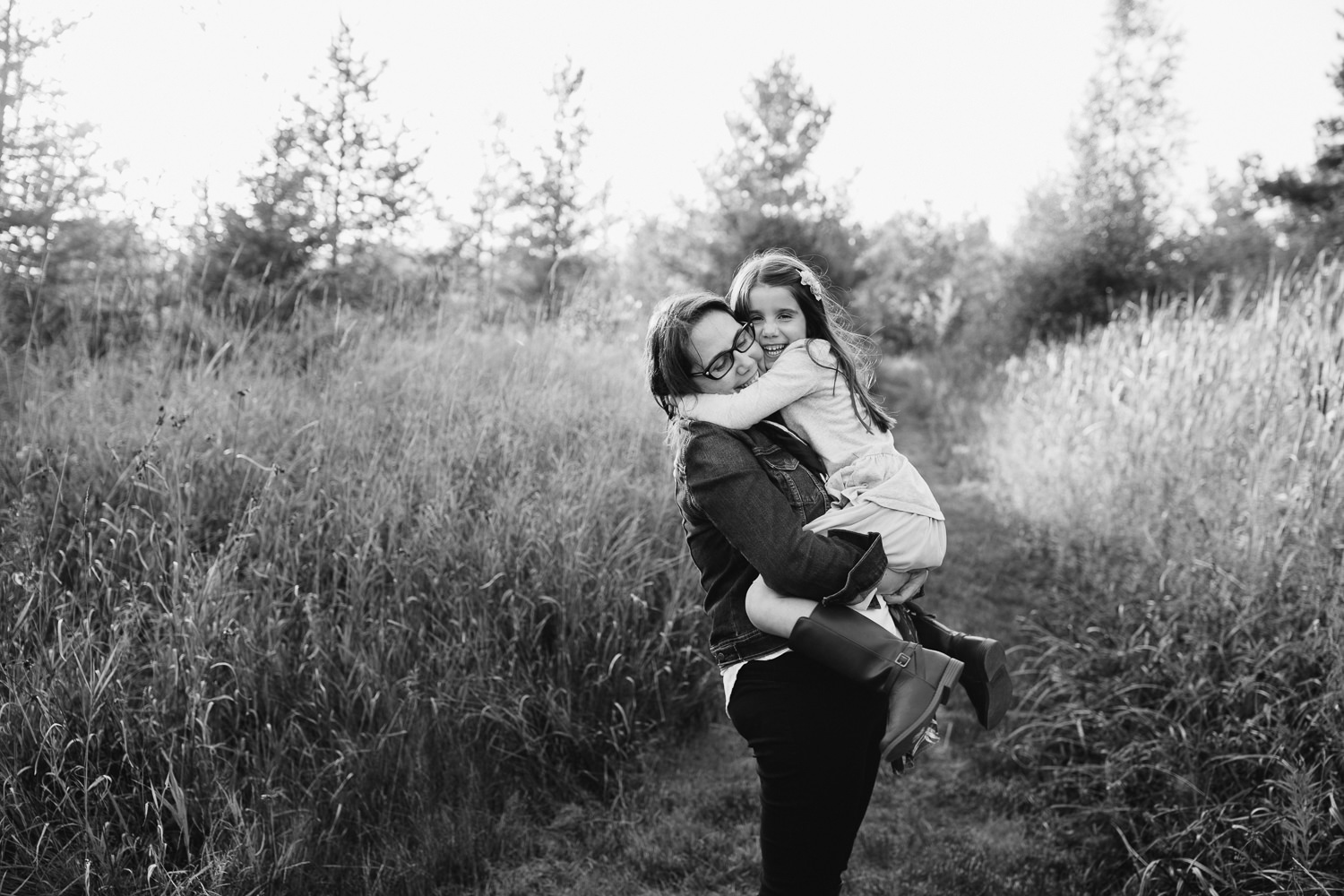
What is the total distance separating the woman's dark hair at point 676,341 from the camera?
1.71m

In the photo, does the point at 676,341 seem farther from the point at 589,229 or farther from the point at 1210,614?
the point at 589,229

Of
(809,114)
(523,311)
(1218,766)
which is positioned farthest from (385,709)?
(809,114)

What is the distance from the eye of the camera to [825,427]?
180 cm

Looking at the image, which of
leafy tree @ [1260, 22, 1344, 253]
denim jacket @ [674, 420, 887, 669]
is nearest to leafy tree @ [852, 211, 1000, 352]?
leafy tree @ [1260, 22, 1344, 253]

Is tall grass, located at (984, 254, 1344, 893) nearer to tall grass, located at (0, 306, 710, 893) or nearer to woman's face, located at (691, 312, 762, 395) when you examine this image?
tall grass, located at (0, 306, 710, 893)

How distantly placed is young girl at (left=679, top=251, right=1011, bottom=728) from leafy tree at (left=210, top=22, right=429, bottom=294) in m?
5.83

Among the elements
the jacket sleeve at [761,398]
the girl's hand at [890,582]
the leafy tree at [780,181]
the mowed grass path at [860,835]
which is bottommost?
the mowed grass path at [860,835]

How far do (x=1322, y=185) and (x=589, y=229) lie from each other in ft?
41.8

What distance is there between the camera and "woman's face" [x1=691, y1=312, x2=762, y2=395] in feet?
5.66

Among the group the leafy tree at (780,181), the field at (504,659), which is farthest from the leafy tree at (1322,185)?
the field at (504,659)

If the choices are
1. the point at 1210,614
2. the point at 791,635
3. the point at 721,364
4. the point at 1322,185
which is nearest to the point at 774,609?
the point at 791,635

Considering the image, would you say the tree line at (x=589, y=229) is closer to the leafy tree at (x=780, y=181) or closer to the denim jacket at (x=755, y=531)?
the leafy tree at (x=780, y=181)

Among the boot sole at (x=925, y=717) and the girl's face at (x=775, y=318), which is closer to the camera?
the boot sole at (x=925, y=717)

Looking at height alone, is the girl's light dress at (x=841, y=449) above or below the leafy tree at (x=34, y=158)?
below
